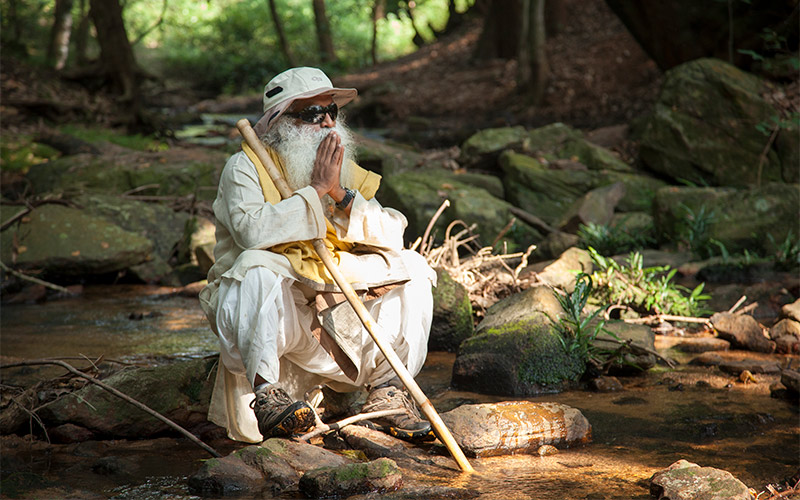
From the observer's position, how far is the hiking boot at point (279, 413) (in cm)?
307

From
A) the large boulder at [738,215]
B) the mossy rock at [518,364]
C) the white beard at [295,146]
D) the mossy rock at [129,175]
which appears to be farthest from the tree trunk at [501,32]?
the white beard at [295,146]

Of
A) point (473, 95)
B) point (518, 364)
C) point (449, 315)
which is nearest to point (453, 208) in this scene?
point (449, 315)

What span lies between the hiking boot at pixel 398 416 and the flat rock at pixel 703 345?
2.40m

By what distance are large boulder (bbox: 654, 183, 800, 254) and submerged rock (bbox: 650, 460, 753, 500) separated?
15.6 ft

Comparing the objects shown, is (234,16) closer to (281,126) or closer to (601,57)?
(601,57)

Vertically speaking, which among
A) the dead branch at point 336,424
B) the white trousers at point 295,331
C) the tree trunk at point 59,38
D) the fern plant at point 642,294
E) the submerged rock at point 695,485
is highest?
the tree trunk at point 59,38

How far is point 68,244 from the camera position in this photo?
292 inches

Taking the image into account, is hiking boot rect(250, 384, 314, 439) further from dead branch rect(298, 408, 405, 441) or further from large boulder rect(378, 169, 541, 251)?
large boulder rect(378, 169, 541, 251)

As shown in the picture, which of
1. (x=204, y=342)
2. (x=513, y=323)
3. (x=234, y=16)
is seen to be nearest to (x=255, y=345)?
(x=513, y=323)

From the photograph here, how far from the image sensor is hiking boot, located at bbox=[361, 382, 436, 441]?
11.1 feet

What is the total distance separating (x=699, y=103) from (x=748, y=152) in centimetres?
83

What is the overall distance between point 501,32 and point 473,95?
8.43 feet

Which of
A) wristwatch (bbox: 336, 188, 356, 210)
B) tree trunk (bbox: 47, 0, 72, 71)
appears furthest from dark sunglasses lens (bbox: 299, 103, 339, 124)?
tree trunk (bbox: 47, 0, 72, 71)

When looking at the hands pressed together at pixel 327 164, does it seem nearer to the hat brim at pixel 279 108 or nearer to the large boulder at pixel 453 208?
the hat brim at pixel 279 108
